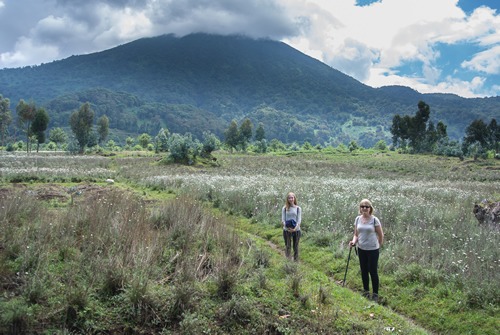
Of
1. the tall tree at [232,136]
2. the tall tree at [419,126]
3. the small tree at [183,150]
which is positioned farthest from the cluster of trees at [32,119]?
the tall tree at [419,126]

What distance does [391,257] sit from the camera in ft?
30.8

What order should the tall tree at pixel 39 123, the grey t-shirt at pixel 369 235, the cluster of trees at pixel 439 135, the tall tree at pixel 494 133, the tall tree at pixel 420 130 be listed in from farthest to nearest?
the tall tree at pixel 420 130 < the tall tree at pixel 494 133 < the cluster of trees at pixel 439 135 < the tall tree at pixel 39 123 < the grey t-shirt at pixel 369 235

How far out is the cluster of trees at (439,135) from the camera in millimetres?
76812

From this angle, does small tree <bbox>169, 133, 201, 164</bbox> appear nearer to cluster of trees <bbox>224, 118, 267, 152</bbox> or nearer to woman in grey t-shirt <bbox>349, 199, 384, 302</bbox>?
woman in grey t-shirt <bbox>349, 199, 384, 302</bbox>

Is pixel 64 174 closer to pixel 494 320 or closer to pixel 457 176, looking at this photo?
pixel 494 320

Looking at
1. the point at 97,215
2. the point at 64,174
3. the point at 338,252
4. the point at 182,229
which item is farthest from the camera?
the point at 64,174

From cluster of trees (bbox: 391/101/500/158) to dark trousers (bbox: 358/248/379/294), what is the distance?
255 ft

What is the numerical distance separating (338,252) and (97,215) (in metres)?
6.85

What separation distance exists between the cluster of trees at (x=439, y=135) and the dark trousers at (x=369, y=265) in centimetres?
7771

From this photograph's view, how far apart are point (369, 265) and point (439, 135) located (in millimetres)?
95069

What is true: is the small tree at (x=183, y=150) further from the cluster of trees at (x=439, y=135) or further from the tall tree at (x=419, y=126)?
the tall tree at (x=419, y=126)

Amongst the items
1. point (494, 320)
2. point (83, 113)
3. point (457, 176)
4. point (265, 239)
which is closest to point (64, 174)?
point (265, 239)

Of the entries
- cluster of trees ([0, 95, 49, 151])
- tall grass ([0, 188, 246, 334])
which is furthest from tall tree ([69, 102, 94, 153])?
tall grass ([0, 188, 246, 334])

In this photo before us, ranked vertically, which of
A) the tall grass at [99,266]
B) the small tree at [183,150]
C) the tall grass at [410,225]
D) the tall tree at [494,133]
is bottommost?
the tall grass at [410,225]
